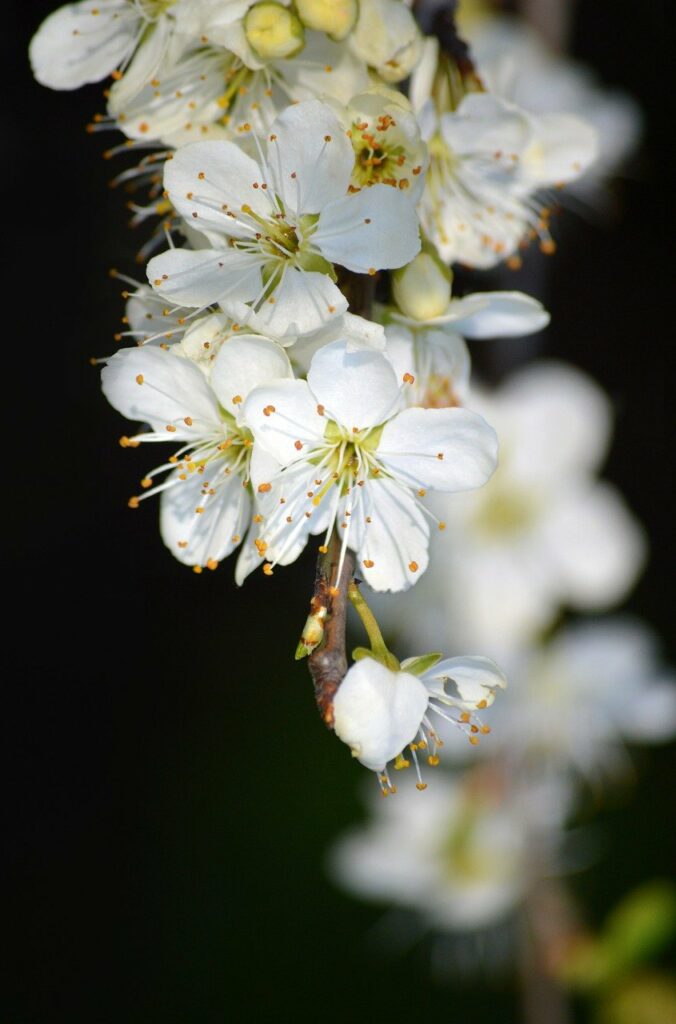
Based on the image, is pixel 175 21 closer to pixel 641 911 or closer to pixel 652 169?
pixel 641 911

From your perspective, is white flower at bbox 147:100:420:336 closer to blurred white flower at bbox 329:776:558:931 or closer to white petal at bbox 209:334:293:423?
white petal at bbox 209:334:293:423

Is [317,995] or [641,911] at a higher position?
[641,911]

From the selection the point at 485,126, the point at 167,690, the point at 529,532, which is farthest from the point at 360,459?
the point at 167,690

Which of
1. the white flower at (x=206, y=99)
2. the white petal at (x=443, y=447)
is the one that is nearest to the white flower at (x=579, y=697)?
the white petal at (x=443, y=447)

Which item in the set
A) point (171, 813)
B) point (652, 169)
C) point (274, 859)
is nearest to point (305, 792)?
point (274, 859)

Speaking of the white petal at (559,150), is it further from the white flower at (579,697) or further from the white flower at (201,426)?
the white flower at (579,697)
